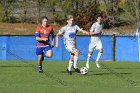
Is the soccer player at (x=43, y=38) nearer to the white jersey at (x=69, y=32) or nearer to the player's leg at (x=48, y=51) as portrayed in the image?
the player's leg at (x=48, y=51)

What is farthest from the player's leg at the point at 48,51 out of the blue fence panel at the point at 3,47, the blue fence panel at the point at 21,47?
the blue fence panel at the point at 3,47

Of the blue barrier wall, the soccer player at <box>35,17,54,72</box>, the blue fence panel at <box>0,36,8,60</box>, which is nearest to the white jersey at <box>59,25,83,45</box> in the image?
the soccer player at <box>35,17,54,72</box>

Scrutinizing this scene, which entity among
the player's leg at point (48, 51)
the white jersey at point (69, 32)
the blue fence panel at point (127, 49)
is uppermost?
the white jersey at point (69, 32)

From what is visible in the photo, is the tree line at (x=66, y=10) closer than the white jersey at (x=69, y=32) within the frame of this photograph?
No

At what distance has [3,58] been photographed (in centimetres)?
3275

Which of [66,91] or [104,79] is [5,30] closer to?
[104,79]

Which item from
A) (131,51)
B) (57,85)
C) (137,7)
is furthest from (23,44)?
(137,7)

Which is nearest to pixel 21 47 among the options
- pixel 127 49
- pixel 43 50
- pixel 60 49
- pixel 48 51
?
pixel 60 49

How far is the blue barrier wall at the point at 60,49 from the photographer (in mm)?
33062

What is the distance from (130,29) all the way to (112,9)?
12.1ft

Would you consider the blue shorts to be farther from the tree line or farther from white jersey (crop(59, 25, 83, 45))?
the tree line

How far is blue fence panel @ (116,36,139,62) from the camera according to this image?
109 ft

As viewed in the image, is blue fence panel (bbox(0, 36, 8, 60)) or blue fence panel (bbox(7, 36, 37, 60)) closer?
blue fence panel (bbox(0, 36, 8, 60))

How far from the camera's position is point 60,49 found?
110 ft
